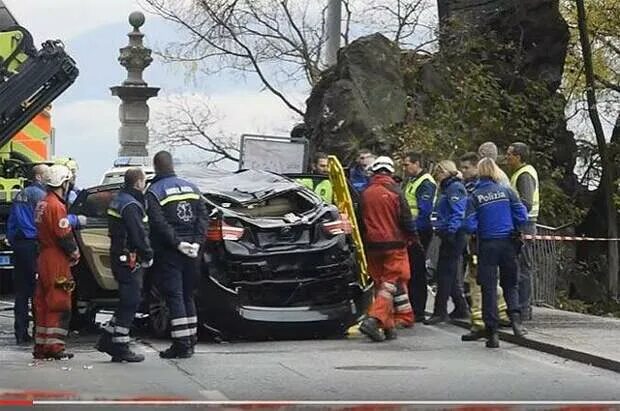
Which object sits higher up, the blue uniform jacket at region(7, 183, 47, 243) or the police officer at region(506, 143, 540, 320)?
the police officer at region(506, 143, 540, 320)

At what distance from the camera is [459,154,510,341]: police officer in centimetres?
1355

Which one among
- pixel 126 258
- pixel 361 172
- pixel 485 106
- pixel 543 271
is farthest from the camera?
pixel 485 106

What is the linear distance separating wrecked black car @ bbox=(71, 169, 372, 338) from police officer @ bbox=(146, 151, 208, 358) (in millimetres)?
433

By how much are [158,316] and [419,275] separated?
2.98 metres

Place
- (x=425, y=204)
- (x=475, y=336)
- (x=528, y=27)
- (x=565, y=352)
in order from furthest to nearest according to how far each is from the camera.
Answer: (x=528, y=27) → (x=425, y=204) → (x=475, y=336) → (x=565, y=352)

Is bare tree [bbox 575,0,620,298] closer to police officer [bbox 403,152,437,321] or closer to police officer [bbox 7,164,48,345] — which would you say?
police officer [bbox 403,152,437,321]

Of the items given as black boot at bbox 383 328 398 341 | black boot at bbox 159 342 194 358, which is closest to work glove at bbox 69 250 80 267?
black boot at bbox 159 342 194 358

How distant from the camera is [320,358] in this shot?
40.0ft

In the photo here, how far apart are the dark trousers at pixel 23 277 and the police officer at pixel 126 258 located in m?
2.22

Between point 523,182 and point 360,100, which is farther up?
point 360,100

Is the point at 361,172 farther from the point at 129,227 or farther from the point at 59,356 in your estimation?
the point at 59,356

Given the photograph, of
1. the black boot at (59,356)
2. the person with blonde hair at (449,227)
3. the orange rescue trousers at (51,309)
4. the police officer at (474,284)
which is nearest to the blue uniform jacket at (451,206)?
the person with blonde hair at (449,227)

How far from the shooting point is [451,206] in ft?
47.2

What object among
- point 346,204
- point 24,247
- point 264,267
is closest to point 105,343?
point 264,267
